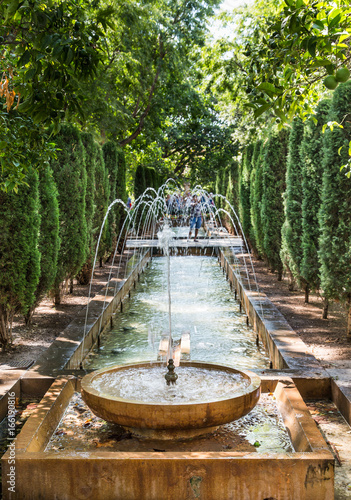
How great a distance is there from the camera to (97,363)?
582 cm

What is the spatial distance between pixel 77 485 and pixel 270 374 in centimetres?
220

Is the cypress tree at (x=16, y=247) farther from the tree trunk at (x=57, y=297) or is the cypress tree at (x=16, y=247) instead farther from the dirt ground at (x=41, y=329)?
the tree trunk at (x=57, y=297)

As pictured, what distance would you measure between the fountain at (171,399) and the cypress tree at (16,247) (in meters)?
2.58

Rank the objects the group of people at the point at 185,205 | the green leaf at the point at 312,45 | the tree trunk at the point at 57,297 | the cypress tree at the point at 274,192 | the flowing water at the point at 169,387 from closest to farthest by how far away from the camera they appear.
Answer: the green leaf at the point at 312,45 < the flowing water at the point at 169,387 < the tree trunk at the point at 57,297 < the cypress tree at the point at 274,192 < the group of people at the point at 185,205

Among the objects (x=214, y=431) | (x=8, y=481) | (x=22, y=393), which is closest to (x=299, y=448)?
(x=214, y=431)

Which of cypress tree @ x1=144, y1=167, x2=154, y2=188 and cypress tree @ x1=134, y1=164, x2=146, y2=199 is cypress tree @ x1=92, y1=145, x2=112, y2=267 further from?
cypress tree @ x1=144, y1=167, x2=154, y2=188

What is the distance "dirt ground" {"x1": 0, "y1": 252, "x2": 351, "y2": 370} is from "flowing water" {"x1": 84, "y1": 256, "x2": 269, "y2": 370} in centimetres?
70

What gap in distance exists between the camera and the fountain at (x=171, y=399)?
3.15m

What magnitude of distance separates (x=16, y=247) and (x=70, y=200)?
3.12m

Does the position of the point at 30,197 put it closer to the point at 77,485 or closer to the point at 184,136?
the point at 77,485

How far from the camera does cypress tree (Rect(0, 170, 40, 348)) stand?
235 inches

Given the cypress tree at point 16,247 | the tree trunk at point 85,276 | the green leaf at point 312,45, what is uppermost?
the green leaf at point 312,45

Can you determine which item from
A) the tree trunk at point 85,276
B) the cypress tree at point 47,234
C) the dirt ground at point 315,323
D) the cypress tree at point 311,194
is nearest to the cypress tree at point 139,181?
the tree trunk at point 85,276

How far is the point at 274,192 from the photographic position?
11562 mm
